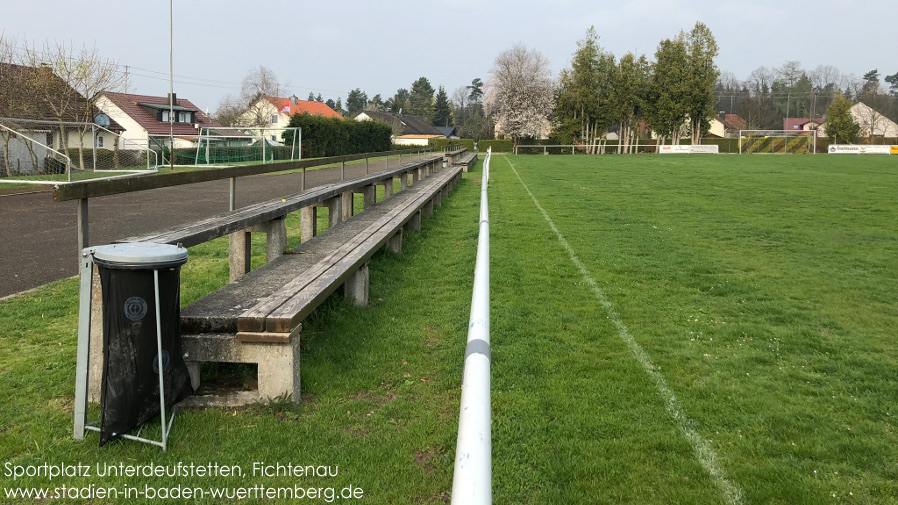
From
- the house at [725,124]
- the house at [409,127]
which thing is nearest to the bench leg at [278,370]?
the house at [409,127]

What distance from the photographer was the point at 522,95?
71750 mm

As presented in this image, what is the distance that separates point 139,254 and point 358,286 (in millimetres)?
2518

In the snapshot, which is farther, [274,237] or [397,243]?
[397,243]

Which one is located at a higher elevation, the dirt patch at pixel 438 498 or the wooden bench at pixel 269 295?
the wooden bench at pixel 269 295

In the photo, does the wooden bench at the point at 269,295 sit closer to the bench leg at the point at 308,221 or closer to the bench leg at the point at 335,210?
the bench leg at the point at 308,221

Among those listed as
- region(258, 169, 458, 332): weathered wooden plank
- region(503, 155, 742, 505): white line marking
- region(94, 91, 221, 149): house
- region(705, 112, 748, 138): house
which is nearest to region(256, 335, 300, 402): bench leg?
region(258, 169, 458, 332): weathered wooden plank

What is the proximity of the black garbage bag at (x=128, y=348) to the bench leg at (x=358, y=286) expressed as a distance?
2367mm

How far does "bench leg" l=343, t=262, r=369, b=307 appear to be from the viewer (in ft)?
17.8

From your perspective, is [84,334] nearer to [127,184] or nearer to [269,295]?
[127,184]

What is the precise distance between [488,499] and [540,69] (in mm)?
74573

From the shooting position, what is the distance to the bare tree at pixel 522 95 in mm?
71062

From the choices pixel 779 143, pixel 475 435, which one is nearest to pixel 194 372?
pixel 475 435

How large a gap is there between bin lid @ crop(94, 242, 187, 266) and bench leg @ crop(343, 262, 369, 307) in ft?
7.47

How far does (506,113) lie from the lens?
2827 inches
